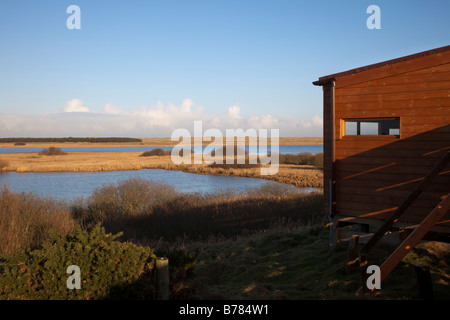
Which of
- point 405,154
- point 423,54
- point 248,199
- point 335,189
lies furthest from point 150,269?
point 248,199

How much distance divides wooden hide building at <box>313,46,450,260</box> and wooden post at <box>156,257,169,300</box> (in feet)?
16.5

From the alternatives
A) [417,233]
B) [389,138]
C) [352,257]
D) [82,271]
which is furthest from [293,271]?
[82,271]

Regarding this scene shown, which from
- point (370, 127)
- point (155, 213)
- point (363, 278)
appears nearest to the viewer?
point (363, 278)

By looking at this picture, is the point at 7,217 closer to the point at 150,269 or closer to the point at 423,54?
the point at 150,269

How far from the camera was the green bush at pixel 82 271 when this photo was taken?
512cm

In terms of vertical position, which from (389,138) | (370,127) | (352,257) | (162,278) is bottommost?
(352,257)

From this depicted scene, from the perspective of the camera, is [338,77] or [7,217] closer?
[338,77]

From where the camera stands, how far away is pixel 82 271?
5.26m

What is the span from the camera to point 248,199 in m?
22.4

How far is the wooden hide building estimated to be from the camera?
8523mm

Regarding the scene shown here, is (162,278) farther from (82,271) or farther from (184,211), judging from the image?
(184,211)

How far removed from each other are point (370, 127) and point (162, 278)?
784 centimetres

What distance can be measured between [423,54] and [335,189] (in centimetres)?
380
